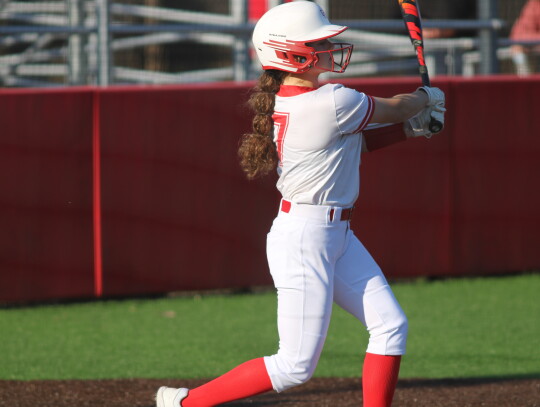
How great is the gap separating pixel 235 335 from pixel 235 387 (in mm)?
2845

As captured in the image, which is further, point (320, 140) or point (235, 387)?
point (235, 387)

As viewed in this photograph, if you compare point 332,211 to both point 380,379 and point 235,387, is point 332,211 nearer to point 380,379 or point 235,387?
point 380,379

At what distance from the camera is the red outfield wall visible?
7.43 metres

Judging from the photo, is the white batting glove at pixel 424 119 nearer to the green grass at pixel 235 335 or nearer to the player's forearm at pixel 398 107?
the player's forearm at pixel 398 107

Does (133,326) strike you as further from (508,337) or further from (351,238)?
(351,238)

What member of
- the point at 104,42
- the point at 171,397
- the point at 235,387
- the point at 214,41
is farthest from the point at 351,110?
the point at 214,41

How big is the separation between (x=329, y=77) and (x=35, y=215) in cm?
267

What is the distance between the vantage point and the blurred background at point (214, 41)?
26.3 ft

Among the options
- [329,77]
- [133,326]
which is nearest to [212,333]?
[133,326]

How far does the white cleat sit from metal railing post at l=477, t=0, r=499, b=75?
5467 millimetres

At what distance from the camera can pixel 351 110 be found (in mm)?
3697

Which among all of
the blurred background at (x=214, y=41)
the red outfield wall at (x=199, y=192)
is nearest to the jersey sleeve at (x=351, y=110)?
the red outfield wall at (x=199, y=192)

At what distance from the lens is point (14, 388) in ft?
17.5

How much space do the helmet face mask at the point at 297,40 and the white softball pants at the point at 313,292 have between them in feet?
1.82
